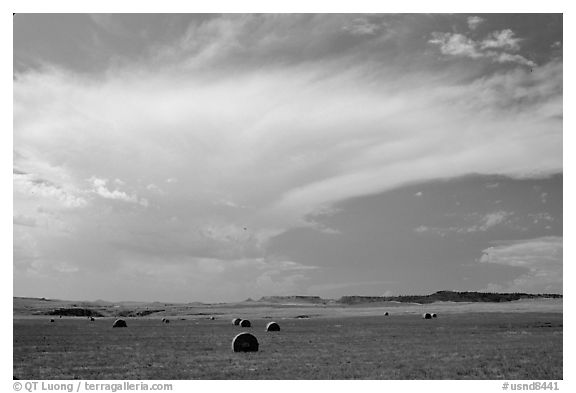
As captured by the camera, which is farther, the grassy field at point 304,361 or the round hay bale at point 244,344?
the round hay bale at point 244,344

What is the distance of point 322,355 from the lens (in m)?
31.6
